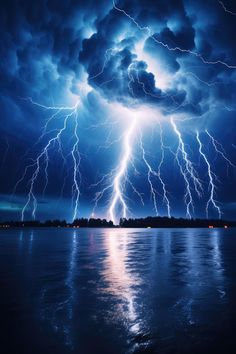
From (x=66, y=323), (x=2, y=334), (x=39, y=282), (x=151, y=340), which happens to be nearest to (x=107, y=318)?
(x=66, y=323)

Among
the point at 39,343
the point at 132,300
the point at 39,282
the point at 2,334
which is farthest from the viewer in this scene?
the point at 39,282

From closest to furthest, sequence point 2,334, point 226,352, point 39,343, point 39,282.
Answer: point 226,352
point 39,343
point 2,334
point 39,282

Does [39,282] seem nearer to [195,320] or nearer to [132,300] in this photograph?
[132,300]

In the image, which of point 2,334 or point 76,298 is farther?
point 76,298

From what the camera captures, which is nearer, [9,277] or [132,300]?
[132,300]

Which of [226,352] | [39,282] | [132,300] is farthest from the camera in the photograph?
[39,282]

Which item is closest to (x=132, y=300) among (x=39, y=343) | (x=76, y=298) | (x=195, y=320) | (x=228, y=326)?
(x=76, y=298)

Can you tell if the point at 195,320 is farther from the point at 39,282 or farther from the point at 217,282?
the point at 39,282

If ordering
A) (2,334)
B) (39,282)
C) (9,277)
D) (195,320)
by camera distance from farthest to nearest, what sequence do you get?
(9,277), (39,282), (195,320), (2,334)

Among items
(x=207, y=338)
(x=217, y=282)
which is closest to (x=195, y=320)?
(x=207, y=338)
